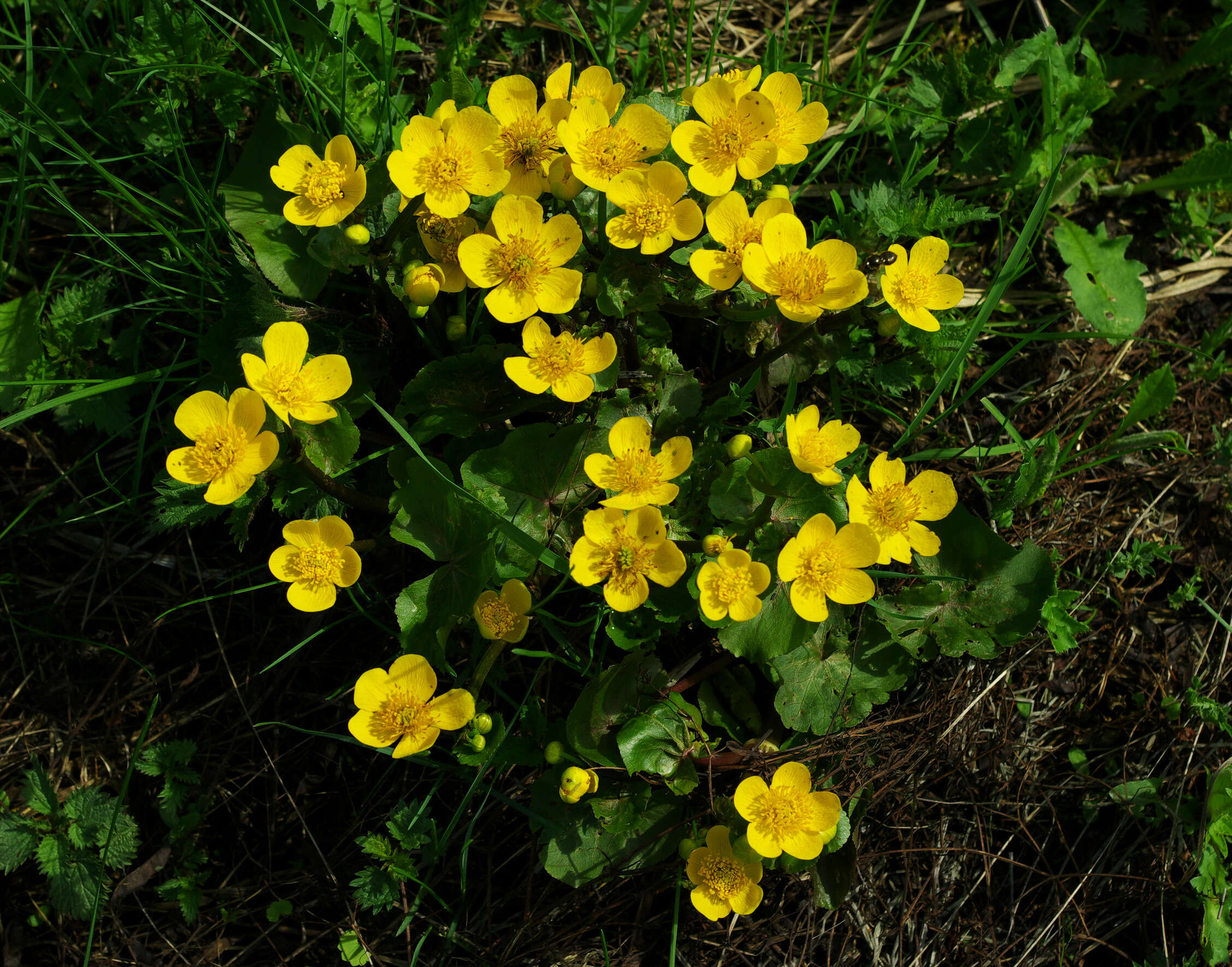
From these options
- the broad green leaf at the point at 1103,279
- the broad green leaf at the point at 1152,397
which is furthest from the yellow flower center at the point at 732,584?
the broad green leaf at the point at 1103,279

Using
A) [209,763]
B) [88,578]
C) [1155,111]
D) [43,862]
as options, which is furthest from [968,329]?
[43,862]

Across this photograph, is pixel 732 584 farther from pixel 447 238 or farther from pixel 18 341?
pixel 18 341

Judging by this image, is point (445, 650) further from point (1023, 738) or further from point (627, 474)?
point (1023, 738)

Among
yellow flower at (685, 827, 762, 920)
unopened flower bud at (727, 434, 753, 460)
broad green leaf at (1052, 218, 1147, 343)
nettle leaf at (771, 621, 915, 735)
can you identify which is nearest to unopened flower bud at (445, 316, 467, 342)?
unopened flower bud at (727, 434, 753, 460)

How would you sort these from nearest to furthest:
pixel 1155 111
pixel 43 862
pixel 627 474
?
pixel 627 474 < pixel 43 862 < pixel 1155 111

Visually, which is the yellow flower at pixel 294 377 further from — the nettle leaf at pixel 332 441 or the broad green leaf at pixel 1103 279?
the broad green leaf at pixel 1103 279

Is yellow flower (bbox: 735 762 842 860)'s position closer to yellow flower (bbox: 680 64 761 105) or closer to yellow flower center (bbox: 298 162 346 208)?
yellow flower (bbox: 680 64 761 105)

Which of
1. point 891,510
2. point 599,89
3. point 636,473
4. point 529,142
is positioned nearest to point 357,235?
point 529,142
